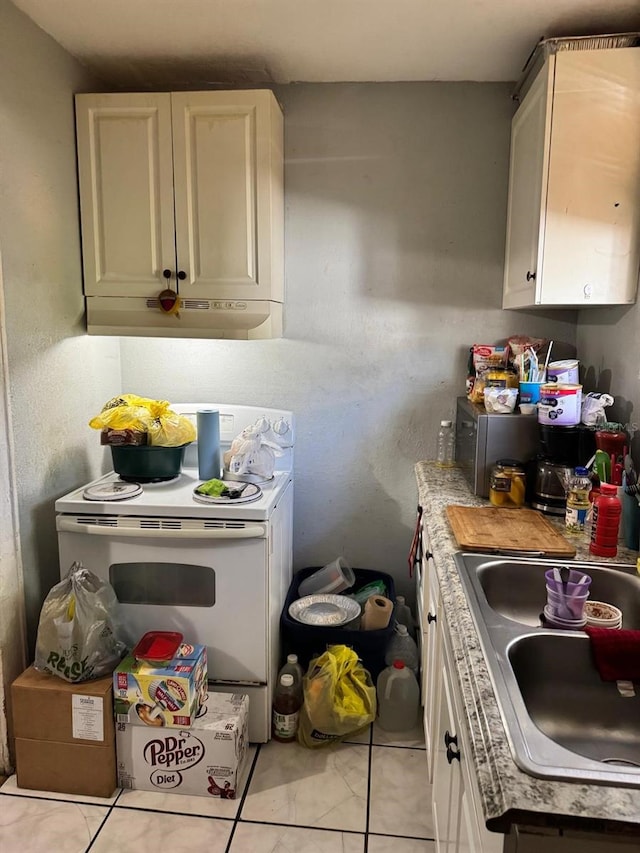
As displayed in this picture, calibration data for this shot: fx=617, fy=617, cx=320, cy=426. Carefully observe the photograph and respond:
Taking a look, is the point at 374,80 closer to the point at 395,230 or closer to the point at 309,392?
the point at 395,230

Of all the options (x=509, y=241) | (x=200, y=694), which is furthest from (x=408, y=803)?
(x=509, y=241)

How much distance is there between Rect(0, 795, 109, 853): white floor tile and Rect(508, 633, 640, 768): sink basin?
4.40 ft

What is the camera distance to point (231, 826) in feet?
5.82

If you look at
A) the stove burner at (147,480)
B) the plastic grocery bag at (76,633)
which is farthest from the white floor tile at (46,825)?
the stove burner at (147,480)

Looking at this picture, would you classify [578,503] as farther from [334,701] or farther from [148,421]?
[148,421]

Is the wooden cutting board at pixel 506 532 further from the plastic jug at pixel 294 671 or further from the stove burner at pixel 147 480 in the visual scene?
the stove burner at pixel 147 480

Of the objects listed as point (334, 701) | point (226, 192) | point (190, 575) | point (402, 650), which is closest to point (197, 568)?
point (190, 575)

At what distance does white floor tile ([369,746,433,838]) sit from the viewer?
5.80 feet

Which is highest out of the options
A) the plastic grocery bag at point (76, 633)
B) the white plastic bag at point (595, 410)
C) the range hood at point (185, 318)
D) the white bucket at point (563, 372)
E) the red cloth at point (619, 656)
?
the range hood at point (185, 318)

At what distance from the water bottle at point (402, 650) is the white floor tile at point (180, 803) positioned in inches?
27.9

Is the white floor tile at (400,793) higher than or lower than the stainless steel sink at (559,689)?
lower

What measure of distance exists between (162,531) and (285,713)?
29.9 inches

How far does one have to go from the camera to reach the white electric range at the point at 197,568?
6.55ft

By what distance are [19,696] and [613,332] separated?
219 cm
